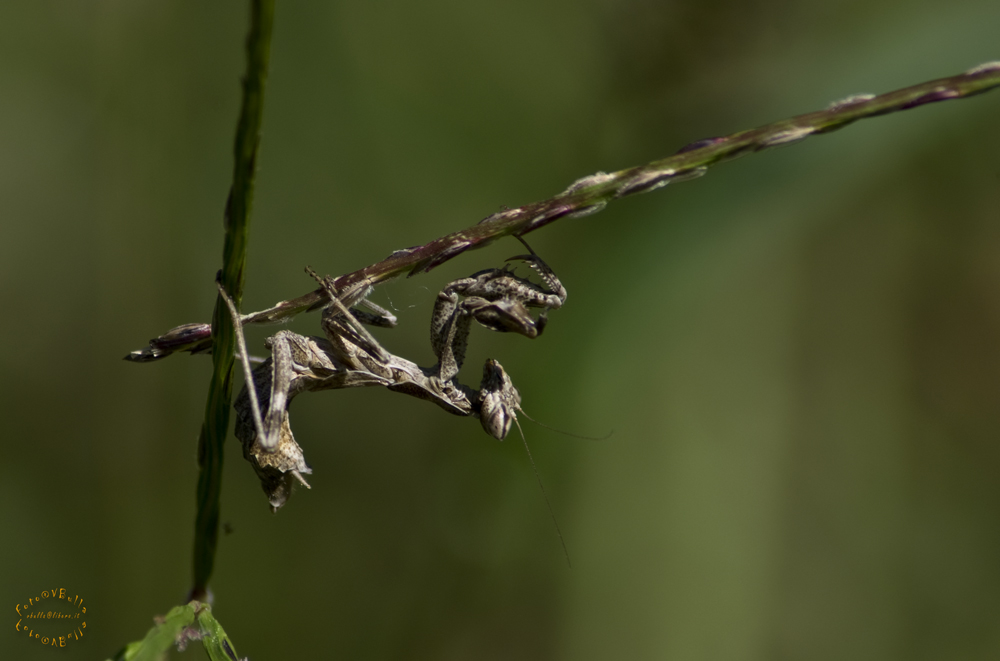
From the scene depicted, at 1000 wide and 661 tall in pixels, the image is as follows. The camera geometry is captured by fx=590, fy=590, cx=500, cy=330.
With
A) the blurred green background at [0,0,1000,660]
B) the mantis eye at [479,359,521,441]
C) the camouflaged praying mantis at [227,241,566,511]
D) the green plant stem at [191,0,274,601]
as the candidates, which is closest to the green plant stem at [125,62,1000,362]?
the green plant stem at [191,0,274,601]

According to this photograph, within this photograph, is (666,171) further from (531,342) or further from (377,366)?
(531,342)

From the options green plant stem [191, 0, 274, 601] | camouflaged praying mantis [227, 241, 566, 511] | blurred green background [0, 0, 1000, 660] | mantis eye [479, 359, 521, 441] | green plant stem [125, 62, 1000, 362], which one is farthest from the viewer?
blurred green background [0, 0, 1000, 660]

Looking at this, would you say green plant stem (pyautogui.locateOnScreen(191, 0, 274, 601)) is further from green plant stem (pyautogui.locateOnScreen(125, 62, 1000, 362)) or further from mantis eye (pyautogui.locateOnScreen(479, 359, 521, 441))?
mantis eye (pyautogui.locateOnScreen(479, 359, 521, 441))

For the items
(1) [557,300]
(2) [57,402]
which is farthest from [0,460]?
(1) [557,300]

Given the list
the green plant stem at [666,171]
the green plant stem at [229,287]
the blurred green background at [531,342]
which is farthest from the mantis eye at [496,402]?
the green plant stem at [229,287]

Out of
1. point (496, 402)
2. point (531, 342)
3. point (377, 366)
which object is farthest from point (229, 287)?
point (531, 342)

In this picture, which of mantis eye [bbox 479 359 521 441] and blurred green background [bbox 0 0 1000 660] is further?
blurred green background [bbox 0 0 1000 660]
